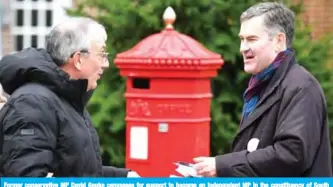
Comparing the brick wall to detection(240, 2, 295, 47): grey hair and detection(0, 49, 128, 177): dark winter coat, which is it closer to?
detection(240, 2, 295, 47): grey hair

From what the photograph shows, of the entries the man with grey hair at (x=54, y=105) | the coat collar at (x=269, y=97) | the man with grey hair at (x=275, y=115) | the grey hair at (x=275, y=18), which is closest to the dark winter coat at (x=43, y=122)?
the man with grey hair at (x=54, y=105)

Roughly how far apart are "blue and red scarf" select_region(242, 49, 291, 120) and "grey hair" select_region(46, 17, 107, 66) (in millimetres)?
696

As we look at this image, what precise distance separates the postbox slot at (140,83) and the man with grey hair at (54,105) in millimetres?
3028

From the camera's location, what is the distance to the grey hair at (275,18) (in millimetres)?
4121

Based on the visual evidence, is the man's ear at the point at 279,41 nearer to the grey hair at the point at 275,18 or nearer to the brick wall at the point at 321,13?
the grey hair at the point at 275,18

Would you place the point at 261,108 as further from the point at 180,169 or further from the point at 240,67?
the point at 240,67

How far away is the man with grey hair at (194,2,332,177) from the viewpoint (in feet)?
→ 12.7

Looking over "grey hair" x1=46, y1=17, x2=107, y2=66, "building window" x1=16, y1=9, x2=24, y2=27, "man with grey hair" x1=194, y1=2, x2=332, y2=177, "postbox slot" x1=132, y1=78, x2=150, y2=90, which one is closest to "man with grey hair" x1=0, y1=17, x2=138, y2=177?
"grey hair" x1=46, y1=17, x2=107, y2=66

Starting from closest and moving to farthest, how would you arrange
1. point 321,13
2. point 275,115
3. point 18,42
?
point 275,115
point 321,13
point 18,42

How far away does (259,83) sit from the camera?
411cm

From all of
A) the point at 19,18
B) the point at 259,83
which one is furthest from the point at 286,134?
the point at 19,18

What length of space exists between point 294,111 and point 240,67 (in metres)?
4.68

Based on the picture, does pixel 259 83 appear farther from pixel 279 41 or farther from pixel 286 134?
pixel 286 134

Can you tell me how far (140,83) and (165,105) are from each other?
0.99ft
